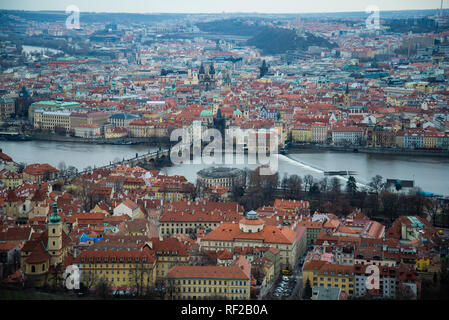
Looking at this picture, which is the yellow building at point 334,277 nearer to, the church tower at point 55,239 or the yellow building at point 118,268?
the yellow building at point 118,268

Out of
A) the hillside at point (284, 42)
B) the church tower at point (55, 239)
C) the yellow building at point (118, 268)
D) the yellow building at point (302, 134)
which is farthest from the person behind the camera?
the hillside at point (284, 42)

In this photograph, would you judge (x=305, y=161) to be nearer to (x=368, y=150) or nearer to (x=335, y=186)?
(x=368, y=150)

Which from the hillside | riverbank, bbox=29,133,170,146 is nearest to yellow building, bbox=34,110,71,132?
riverbank, bbox=29,133,170,146

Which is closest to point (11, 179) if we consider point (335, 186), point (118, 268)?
point (335, 186)

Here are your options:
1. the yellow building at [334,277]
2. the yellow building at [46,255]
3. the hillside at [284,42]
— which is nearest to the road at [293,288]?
the yellow building at [334,277]

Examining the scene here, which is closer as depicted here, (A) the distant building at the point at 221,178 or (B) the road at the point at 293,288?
(B) the road at the point at 293,288

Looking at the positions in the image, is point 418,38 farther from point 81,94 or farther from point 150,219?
point 150,219
